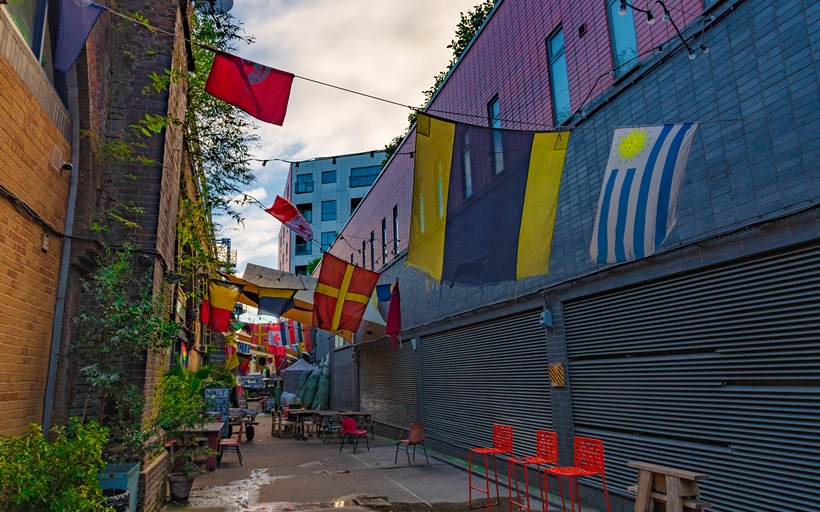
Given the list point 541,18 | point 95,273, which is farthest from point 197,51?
point 541,18

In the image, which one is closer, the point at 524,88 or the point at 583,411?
the point at 583,411

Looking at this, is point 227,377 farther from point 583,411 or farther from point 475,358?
point 583,411

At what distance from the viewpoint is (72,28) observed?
5.18 metres

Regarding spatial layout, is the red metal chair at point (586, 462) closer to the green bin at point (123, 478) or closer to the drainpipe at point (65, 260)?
the green bin at point (123, 478)

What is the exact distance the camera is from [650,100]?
24.2 ft

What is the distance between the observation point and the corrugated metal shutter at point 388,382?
650 inches

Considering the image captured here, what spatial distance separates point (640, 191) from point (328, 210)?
49.7 m

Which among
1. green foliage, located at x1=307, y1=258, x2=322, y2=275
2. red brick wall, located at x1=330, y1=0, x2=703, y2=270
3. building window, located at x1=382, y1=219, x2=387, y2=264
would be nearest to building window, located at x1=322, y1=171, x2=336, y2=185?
green foliage, located at x1=307, y1=258, x2=322, y2=275

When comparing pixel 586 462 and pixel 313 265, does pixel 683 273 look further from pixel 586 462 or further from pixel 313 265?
pixel 313 265

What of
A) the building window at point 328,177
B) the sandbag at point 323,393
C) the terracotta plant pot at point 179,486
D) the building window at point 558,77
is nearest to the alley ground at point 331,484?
the terracotta plant pot at point 179,486

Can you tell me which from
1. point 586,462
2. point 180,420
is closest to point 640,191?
point 586,462

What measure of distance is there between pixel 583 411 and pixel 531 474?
6.41 feet

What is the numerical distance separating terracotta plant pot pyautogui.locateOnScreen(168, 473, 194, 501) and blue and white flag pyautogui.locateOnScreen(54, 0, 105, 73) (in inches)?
258

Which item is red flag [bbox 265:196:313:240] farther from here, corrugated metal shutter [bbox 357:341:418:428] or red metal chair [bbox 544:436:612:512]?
red metal chair [bbox 544:436:612:512]
